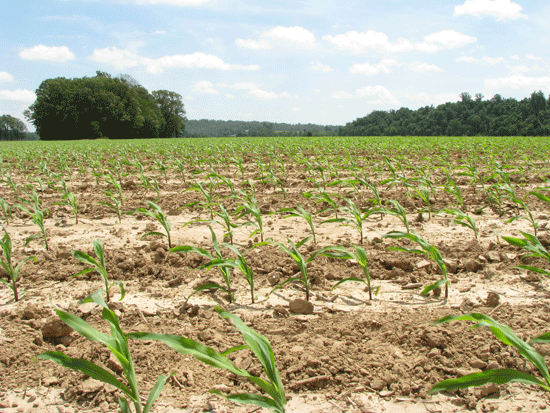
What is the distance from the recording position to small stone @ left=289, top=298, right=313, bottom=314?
2010 millimetres

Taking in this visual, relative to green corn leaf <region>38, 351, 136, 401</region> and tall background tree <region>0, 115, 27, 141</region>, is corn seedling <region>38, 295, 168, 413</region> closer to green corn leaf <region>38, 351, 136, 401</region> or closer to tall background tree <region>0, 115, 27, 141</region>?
green corn leaf <region>38, 351, 136, 401</region>

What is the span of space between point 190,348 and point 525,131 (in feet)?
174

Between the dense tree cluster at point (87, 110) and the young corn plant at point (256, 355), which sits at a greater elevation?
the dense tree cluster at point (87, 110)

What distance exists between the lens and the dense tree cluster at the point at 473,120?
4434 cm

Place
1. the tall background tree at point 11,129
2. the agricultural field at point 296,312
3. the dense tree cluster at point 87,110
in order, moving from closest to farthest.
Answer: the agricultural field at point 296,312, the dense tree cluster at point 87,110, the tall background tree at point 11,129

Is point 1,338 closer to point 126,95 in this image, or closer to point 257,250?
point 257,250

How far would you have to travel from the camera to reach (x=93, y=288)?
2.39 m

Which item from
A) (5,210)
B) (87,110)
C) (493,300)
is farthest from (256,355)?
(87,110)

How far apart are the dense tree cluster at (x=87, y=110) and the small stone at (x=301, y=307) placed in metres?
58.1

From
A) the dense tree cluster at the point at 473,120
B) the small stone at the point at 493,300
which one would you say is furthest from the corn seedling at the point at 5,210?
the dense tree cluster at the point at 473,120

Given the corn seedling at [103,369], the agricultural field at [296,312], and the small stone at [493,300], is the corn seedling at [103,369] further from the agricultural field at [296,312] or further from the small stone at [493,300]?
the small stone at [493,300]

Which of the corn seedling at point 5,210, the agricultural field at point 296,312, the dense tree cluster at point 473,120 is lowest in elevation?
the agricultural field at point 296,312

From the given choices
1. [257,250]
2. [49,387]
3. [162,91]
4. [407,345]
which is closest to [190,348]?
[49,387]

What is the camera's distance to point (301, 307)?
201cm
